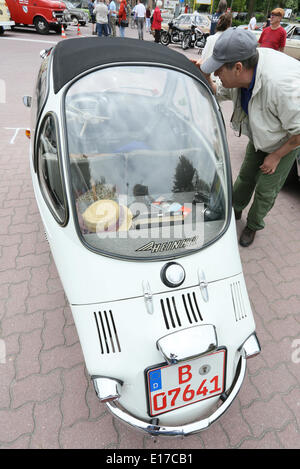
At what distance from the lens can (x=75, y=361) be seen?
7.06 ft

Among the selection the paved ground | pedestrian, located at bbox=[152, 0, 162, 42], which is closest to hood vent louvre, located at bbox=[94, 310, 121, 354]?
the paved ground

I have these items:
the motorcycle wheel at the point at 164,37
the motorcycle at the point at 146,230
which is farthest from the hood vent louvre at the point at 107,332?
the motorcycle wheel at the point at 164,37

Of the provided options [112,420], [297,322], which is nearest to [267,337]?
[297,322]

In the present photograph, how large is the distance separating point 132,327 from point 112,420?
31.6 inches

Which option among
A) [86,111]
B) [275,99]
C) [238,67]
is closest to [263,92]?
[275,99]

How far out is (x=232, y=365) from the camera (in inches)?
63.9

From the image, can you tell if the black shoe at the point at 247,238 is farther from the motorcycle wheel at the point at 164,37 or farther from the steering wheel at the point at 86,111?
the motorcycle wheel at the point at 164,37

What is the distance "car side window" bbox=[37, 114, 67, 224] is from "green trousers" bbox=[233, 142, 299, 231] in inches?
77.9

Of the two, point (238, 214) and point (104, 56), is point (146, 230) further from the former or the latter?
point (238, 214)

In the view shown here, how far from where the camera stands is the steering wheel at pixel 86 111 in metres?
1.90

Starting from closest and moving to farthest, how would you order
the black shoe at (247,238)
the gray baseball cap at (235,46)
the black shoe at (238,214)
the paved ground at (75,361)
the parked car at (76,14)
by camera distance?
the paved ground at (75,361) < the gray baseball cap at (235,46) < the black shoe at (247,238) < the black shoe at (238,214) < the parked car at (76,14)

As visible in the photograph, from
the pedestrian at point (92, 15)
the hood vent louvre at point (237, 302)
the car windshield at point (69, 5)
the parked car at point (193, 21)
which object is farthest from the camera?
the car windshield at point (69, 5)

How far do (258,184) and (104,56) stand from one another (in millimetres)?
1842

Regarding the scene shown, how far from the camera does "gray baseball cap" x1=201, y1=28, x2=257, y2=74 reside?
2.06 meters
